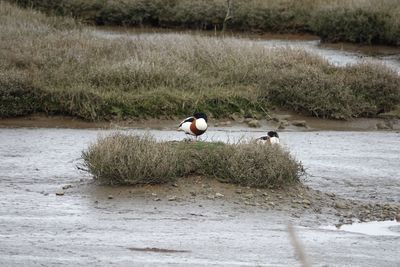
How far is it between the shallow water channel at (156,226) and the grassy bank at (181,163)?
45 centimetres

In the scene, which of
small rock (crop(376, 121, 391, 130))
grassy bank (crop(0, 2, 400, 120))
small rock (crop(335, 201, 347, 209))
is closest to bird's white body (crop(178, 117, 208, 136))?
small rock (crop(335, 201, 347, 209))

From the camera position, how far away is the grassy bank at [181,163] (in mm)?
12289

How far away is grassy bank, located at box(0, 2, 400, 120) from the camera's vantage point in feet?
62.8

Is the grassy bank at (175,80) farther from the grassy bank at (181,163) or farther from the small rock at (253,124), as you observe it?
the grassy bank at (181,163)

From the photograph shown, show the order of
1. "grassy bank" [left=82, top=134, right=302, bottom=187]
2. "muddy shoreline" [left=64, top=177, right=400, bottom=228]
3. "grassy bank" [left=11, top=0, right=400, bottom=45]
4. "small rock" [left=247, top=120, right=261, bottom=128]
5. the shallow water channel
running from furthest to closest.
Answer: "grassy bank" [left=11, top=0, right=400, bottom=45], "small rock" [left=247, top=120, right=261, bottom=128], "grassy bank" [left=82, top=134, right=302, bottom=187], "muddy shoreline" [left=64, top=177, right=400, bottom=228], the shallow water channel

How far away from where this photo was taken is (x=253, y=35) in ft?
113

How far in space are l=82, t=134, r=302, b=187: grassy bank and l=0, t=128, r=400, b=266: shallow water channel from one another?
1.48ft

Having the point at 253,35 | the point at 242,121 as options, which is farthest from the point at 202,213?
the point at 253,35

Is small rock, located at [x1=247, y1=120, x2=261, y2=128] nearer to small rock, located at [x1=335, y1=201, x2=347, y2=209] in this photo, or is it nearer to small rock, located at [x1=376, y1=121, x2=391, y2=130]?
small rock, located at [x1=376, y1=121, x2=391, y2=130]

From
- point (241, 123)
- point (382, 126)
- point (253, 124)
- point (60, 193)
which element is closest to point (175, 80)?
point (241, 123)

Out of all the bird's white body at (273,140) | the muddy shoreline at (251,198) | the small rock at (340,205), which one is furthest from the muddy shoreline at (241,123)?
the small rock at (340,205)

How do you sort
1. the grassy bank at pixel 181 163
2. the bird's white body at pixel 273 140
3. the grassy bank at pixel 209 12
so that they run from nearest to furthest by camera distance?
the grassy bank at pixel 181 163, the bird's white body at pixel 273 140, the grassy bank at pixel 209 12

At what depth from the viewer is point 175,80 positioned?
20.3 m

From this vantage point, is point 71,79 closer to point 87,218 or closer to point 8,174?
point 8,174
